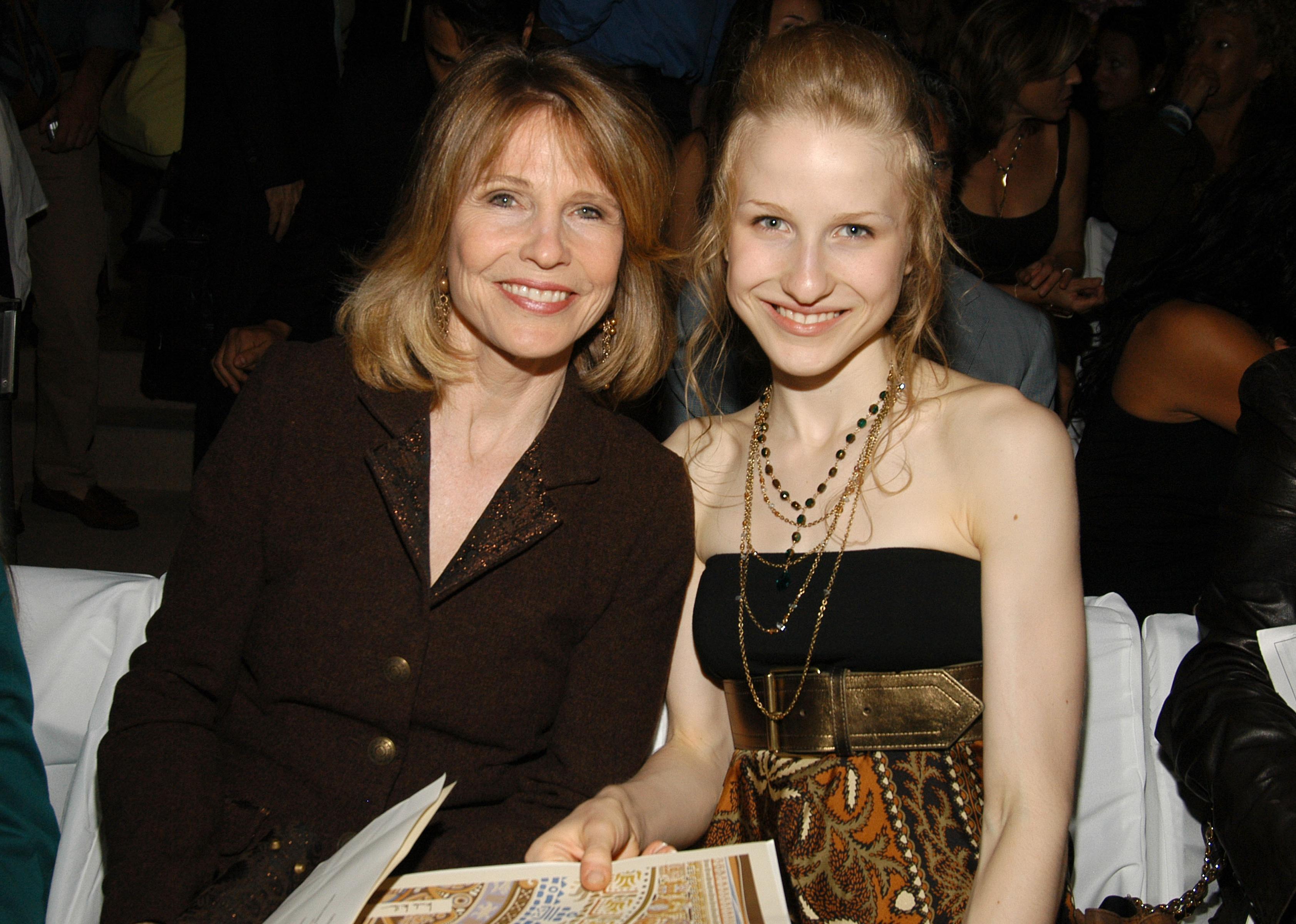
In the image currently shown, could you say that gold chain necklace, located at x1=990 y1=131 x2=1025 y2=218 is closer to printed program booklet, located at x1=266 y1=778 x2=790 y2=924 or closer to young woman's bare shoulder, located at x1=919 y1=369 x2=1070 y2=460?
young woman's bare shoulder, located at x1=919 y1=369 x2=1070 y2=460

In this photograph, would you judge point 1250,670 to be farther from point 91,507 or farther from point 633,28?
point 91,507

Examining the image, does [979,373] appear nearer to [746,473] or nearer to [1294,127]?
[746,473]

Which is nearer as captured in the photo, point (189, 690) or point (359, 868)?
point (359, 868)

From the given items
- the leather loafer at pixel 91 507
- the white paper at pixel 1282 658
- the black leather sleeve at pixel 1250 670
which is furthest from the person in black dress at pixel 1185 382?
the leather loafer at pixel 91 507

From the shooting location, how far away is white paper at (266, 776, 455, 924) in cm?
116

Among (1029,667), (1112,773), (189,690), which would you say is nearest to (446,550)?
(189,690)

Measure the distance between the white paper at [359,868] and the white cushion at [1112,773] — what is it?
51.1 inches

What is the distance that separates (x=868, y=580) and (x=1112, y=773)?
749 mm

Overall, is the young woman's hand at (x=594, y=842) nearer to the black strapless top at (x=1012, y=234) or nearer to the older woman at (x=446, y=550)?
the older woman at (x=446, y=550)

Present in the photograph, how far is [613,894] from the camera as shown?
131 cm

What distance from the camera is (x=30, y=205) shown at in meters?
3.91

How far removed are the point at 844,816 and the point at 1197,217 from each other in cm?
183

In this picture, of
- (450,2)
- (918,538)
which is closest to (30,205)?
(450,2)

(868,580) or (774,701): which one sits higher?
(868,580)
